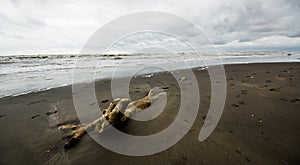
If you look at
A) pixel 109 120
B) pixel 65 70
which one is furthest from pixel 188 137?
pixel 65 70

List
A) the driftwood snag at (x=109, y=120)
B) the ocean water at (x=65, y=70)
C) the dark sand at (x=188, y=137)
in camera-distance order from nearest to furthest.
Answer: the dark sand at (x=188, y=137)
the driftwood snag at (x=109, y=120)
the ocean water at (x=65, y=70)

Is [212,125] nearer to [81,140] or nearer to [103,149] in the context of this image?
[103,149]

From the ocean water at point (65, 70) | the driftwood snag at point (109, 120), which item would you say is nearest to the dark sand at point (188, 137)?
the driftwood snag at point (109, 120)

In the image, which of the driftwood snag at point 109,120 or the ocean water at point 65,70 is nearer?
the driftwood snag at point 109,120

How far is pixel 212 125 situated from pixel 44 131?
4143 mm

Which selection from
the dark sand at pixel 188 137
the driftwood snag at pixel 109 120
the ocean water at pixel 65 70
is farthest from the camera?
the ocean water at pixel 65 70

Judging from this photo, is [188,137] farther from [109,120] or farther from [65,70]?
[65,70]

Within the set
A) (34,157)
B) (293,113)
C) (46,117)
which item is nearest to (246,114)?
(293,113)

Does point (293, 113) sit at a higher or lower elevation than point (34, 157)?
higher

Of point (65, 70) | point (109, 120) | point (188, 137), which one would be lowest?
point (188, 137)

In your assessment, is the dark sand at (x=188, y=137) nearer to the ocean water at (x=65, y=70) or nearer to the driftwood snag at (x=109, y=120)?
the driftwood snag at (x=109, y=120)

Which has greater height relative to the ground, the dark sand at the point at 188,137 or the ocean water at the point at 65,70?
the ocean water at the point at 65,70

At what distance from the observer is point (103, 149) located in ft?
10.1

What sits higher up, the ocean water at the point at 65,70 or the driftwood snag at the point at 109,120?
the ocean water at the point at 65,70
